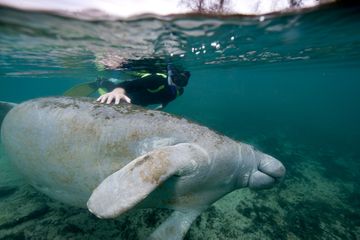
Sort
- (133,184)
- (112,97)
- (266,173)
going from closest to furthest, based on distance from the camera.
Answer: (133,184) → (266,173) → (112,97)

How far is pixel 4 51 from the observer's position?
10062mm

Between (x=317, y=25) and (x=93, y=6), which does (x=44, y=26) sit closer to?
(x=93, y=6)

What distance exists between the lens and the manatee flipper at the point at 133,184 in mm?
2473

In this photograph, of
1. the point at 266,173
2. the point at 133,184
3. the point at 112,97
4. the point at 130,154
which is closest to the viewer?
the point at 133,184

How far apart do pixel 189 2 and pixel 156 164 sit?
366 cm

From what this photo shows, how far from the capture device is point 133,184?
2533 millimetres

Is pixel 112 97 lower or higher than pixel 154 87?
higher

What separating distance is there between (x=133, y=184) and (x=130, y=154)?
1.03m

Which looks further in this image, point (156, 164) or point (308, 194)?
point (308, 194)

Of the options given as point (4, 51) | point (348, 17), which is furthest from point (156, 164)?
point (4, 51)

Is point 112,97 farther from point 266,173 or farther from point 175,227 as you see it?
point 266,173

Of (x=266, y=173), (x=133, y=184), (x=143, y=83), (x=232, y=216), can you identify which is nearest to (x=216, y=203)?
(x=232, y=216)

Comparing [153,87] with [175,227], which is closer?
[175,227]

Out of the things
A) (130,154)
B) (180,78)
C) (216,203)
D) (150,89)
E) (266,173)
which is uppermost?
(180,78)
